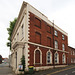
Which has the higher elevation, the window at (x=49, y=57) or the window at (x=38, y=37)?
the window at (x=38, y=37)

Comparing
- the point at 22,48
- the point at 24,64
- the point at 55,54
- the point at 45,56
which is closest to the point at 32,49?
the point at 22,48

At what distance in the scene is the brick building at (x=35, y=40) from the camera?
51.9ft

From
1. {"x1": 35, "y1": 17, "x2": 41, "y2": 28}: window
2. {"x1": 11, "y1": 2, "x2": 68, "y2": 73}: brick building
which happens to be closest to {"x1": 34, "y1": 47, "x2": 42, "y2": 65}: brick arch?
{"x1": 11, "y1": 2, "x2": 68, "y2": 73}: brick building

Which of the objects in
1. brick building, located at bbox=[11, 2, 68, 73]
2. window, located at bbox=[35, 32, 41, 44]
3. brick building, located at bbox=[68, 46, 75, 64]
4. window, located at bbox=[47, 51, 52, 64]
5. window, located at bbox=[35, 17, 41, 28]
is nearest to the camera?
brick building, located at bbox=[11, 2, 68, 73]

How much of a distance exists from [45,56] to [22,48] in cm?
536

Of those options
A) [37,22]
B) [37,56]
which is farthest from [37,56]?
[37,22]

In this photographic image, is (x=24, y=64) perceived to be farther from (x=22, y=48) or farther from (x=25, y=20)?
(x=25, y=20)

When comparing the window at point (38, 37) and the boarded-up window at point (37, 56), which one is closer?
the boarded-up window at point (37, 56)

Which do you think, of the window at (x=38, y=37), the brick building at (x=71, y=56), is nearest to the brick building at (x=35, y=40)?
the window at (x=38, y=37)

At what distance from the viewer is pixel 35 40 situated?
680 inches

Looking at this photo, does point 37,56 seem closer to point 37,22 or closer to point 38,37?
point 38,37

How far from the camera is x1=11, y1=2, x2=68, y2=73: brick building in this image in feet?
51.9

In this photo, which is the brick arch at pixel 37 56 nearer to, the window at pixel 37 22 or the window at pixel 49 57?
the window at pixel 49 57

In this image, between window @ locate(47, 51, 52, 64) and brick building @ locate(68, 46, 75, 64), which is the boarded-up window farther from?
brick building @ locate(68, 46, 75, 64)
